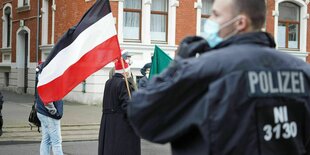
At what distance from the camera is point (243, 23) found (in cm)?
253

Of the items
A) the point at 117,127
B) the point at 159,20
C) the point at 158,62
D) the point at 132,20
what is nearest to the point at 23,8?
the point at 132,20

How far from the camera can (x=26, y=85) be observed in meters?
25.8

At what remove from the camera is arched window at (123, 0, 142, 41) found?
20.8 metres

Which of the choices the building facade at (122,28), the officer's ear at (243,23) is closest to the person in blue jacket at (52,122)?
the officer's ear at (243,23)

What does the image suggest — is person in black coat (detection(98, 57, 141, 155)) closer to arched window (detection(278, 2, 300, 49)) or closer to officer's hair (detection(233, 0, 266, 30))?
officer's hair (detection(233, 0, 266, 30))

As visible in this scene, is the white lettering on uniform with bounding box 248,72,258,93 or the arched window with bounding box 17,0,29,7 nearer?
the white lettering on uniform with bounding box 248,72,258,93

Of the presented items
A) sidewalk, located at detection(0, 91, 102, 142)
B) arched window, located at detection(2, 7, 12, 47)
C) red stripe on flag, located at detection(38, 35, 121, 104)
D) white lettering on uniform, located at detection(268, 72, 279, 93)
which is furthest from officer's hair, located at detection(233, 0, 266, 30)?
arched window, located at detection(2, 7, 12, 47)

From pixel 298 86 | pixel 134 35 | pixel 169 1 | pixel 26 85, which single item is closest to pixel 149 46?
pixel 134 35

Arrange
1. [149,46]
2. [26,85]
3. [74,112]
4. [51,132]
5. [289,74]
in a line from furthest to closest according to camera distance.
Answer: [26,85] < [149,46] < [74,112] < [51,132] < [289,74]

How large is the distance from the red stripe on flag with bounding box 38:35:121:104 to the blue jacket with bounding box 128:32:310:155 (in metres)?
3.77

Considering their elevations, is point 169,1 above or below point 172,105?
above

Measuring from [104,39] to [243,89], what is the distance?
14.4 feet

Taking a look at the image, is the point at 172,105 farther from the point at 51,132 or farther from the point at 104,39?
the point at 51,132

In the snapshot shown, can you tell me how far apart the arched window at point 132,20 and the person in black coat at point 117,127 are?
45.9 feet
